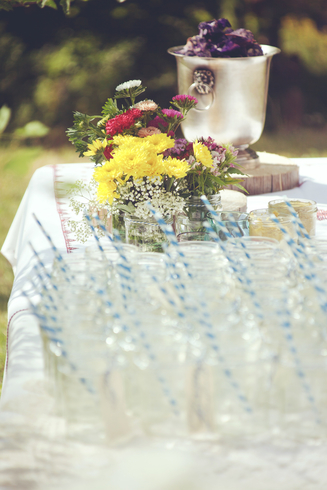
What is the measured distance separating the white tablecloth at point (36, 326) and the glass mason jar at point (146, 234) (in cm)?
17

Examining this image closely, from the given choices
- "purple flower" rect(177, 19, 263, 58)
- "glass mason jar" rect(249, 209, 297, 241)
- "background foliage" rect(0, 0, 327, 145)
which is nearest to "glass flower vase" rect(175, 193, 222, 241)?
"glass mason jar" rect(249, 209, 297, 241)

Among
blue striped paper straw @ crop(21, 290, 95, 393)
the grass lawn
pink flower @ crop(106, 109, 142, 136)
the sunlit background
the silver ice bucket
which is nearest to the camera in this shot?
the grass lawn

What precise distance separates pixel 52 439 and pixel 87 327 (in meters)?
0.12

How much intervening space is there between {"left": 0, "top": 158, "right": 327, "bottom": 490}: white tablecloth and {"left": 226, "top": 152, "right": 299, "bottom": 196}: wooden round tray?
0.11 ft

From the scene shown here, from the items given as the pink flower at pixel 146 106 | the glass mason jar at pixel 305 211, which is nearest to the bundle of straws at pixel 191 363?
the glass mason jar at pixel 305 211

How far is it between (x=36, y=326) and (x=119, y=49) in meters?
4.49

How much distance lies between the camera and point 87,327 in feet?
1.89

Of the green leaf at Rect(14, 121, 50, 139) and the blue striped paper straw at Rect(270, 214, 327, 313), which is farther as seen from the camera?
the blue striped paper straw at Rect(270, 214, 327, 313)

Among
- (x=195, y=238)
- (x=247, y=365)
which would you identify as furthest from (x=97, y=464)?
(x=195, y=238)

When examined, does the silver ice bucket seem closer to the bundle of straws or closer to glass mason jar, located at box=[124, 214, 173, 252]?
glass mason jar, located at box=[124, 214, 173, 252]

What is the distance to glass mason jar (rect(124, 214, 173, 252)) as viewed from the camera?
3.36 ft

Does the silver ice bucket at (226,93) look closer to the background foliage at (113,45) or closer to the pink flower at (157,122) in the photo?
the pink flower at (157,122)

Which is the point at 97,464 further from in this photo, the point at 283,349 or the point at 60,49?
the point at 60,49

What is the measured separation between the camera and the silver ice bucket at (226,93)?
1.56 meters
